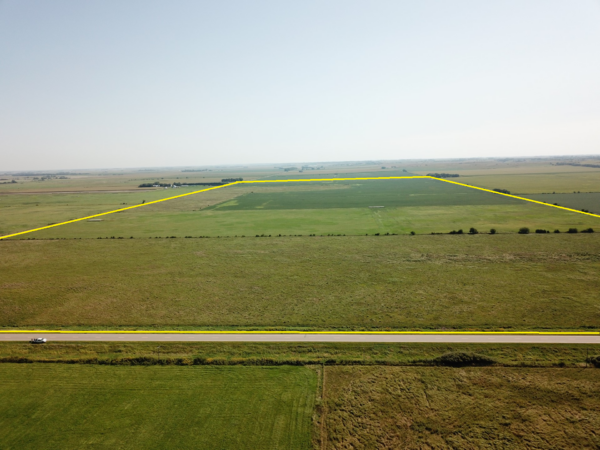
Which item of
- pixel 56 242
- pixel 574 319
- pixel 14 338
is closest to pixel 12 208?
pixel 56 242

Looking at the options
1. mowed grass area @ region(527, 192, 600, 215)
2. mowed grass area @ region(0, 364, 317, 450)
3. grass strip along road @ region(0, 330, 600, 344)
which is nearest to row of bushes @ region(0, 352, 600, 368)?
mowed grass area @ region(0, 364, 317, 450)

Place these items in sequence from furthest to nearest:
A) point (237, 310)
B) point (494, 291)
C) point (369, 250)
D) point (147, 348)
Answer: point (369, 250) < point (494, 291) < point (237, 310) < point (147, 348)

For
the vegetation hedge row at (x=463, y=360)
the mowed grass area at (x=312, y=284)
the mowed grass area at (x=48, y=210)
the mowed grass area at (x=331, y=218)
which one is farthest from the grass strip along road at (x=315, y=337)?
the mowed grass area at (x=48, y=210)

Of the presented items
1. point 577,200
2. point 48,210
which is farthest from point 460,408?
point 48,210

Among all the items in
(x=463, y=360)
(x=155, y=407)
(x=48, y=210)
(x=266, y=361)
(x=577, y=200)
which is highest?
(x=48, y=210)

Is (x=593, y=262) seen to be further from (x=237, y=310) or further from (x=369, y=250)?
(x=237, y=310)

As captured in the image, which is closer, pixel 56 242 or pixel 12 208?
pixel 56 242

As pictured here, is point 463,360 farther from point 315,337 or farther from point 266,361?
point 266,361
